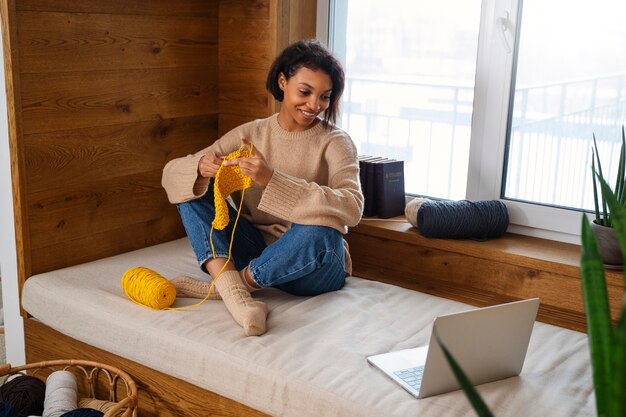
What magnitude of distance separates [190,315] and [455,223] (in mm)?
845

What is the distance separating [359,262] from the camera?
2557mm

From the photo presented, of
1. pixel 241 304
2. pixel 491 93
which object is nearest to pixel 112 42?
pixel 241 304

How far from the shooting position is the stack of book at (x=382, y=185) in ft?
8.26

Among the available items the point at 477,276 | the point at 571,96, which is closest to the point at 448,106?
the point at 571,96

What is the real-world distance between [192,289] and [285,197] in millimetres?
376

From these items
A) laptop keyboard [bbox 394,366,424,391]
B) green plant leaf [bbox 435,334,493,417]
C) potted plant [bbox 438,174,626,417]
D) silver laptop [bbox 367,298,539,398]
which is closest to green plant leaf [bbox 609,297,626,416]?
potted plant [bbox 438,174,626,417]

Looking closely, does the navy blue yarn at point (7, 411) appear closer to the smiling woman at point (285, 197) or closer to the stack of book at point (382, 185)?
the smiling woman at point (285, 197)

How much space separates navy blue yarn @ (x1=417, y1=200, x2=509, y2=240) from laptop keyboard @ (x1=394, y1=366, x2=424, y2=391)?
0.71m

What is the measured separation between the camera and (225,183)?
6.87 ft

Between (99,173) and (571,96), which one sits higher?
(571,96)

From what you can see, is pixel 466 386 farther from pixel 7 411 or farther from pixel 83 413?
pixel 7 411

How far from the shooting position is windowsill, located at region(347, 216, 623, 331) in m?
2.12

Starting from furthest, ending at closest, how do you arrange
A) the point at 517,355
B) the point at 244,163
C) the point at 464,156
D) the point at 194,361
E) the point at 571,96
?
the point at 464,156 → the point at 571,96 → the point at 244,163 → the point at 194,361 → the point at 517,355

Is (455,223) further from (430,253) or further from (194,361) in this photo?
(194,361)
